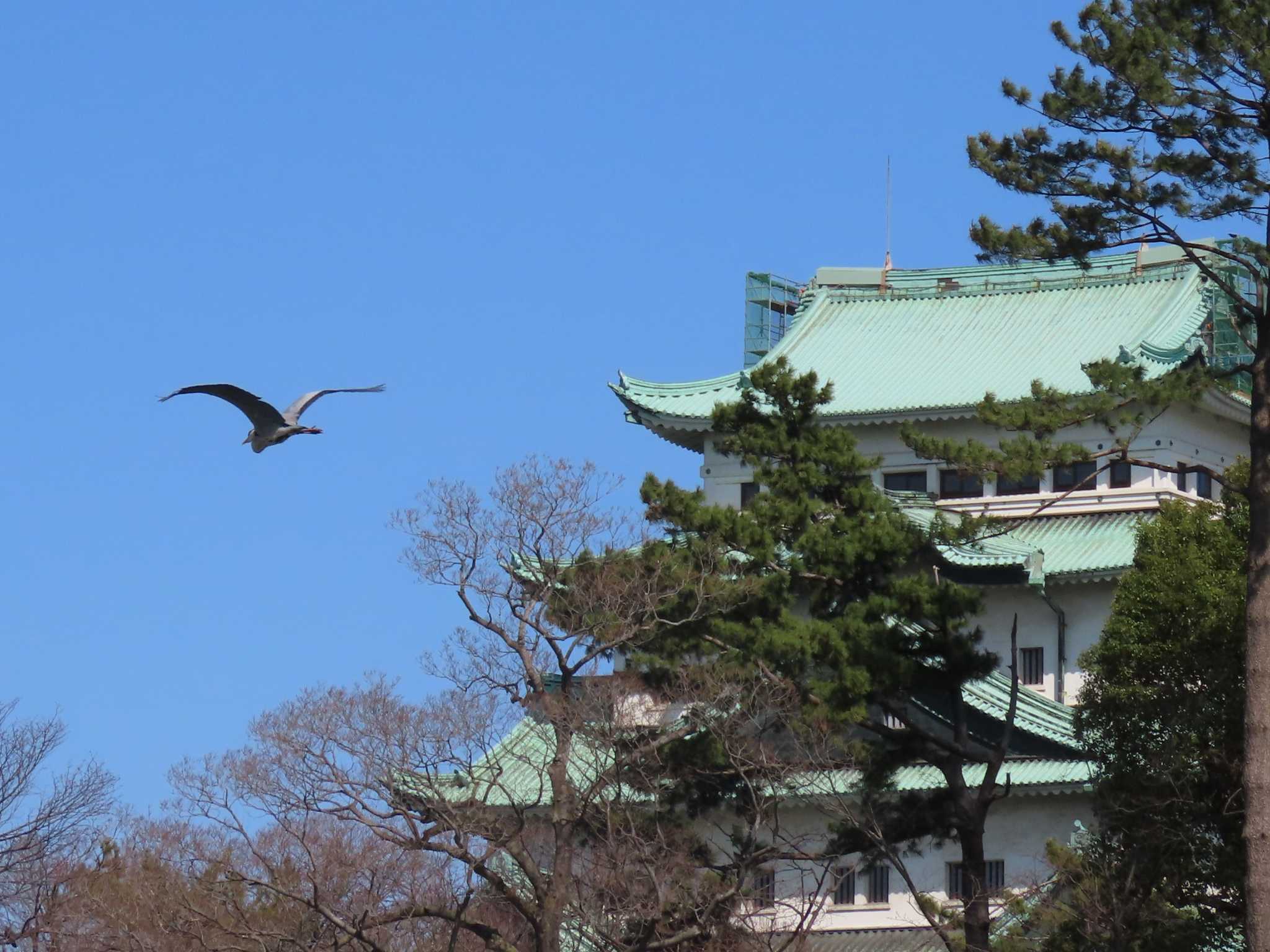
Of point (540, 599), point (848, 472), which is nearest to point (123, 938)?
point (540, 599)

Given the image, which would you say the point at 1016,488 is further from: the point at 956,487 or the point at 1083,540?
the point at 1083,540

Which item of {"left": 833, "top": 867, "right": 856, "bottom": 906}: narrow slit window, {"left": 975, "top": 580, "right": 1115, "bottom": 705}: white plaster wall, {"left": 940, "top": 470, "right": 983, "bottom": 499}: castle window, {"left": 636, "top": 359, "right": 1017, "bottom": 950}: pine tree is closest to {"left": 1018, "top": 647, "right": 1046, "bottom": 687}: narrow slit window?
{"left": 975, "top": 580, "right": 1115, "bottom": 705}: white plaster wall

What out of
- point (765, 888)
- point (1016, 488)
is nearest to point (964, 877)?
point (765, 888)

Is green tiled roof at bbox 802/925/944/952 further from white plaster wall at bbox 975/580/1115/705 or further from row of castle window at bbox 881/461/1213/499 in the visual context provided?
row of castle window at bbox 881/461/1213/499

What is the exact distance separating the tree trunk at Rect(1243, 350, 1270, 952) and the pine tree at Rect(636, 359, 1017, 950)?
5.66 m

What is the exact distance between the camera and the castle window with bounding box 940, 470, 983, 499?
141 ft

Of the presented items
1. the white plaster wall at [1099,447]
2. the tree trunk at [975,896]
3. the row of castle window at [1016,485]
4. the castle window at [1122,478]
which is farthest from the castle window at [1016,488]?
the tree trunk at [975,896]

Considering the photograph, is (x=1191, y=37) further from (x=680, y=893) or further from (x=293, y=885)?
(x=293, y=885)

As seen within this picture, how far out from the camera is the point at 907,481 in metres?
44.0

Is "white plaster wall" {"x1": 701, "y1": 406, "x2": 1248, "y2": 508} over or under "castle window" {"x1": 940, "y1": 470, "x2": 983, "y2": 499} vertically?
over

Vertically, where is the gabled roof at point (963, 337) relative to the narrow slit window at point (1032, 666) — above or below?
above

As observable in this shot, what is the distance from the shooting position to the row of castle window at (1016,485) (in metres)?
42.4

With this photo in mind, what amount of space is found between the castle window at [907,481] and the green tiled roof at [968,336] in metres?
1.09

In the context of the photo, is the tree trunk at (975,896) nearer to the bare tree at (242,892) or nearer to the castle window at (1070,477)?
the bare tree at (242,892)
